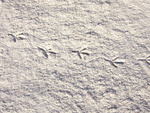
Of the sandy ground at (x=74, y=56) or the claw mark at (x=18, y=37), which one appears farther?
the claw mark at (x=18, y=37)

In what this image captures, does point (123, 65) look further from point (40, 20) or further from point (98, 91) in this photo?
point (40, 20)

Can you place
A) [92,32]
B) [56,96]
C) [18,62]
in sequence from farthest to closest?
[92,32]
[18,62]
[56,96]

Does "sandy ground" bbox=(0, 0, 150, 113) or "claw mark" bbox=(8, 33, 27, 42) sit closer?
"sandy ground" bbox=(0, 0, 150, 113)

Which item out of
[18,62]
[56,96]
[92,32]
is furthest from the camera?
[92,32]

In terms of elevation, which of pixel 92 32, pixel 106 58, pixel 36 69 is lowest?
pixel 36 69

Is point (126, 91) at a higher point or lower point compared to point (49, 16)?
lower

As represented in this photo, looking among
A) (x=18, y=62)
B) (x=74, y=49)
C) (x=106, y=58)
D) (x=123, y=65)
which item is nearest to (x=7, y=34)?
(x=18, y=62)

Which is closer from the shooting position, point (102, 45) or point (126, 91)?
point (126, 91)
